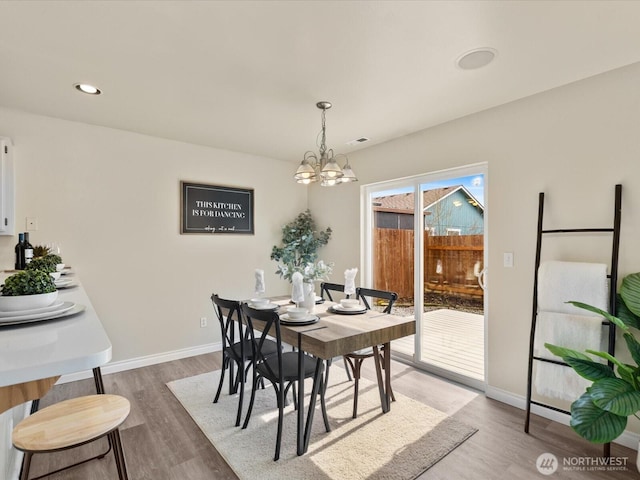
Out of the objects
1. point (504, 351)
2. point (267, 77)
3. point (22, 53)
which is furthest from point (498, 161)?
point (22, 53)

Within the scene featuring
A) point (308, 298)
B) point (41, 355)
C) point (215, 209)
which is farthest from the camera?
point (215, 209)

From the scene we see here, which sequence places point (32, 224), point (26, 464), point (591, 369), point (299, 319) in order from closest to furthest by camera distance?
point (26, 464) → point (591, 369) → point (299, 319) → point (32, 224)

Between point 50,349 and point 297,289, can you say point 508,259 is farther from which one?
point 50,349

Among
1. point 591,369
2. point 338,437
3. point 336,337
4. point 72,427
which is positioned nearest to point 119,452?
point 72,427

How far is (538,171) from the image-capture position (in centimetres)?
268

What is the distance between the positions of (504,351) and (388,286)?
1.47 m

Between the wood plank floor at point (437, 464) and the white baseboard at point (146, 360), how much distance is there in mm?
191

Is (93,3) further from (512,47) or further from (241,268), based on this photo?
(241,268)

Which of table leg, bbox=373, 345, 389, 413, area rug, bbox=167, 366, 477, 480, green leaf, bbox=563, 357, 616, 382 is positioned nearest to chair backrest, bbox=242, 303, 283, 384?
area rug, bbox=167, 366, 477, 480

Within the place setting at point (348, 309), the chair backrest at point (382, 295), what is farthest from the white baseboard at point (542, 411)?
the place setting at point (348, 309)

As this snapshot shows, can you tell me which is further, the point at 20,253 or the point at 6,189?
the point at 6,189

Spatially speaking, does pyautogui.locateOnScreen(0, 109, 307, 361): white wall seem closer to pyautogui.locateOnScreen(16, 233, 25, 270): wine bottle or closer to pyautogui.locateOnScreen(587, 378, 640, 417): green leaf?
pyautogui.locateOnScreen(16, 233, 25, 270): wine bottle

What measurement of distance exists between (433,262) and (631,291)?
5.52 ft

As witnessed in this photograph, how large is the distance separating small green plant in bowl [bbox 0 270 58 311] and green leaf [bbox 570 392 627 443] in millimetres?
2556
